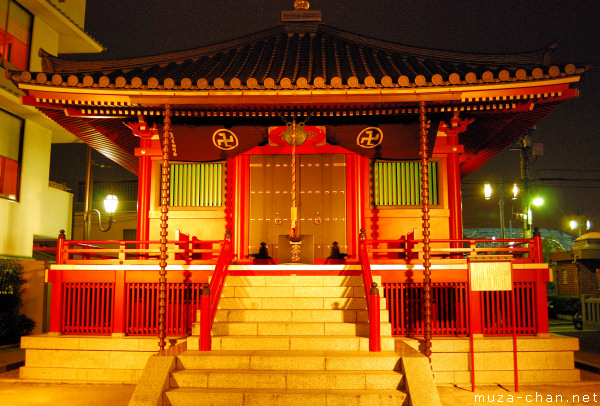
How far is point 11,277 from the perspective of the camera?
600 inches

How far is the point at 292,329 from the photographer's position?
935cm

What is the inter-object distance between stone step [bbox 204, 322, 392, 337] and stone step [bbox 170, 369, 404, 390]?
1.30 meters

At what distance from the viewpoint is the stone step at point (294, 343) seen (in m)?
8.77

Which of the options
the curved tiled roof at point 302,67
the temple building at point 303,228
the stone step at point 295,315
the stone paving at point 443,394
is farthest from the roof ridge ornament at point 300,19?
the stone paving at point 443,394

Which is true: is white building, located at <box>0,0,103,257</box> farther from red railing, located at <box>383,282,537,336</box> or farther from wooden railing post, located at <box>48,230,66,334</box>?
red railing, located at <box>383,282,537,336</box>

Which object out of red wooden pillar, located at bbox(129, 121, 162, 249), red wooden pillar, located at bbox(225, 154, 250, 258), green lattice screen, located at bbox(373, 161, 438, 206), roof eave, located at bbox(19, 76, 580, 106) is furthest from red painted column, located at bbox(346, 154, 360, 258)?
red wooden pillar, located at bbox(129, 121, 162, 249)

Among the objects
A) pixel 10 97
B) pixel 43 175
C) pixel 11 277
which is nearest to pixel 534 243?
pixel 11 277

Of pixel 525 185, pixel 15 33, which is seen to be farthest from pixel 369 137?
Answer: pixel 525 185

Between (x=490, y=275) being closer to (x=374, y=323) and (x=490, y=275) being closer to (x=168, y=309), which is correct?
(x=374, y=323)

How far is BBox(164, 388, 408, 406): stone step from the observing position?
7469 millimetres

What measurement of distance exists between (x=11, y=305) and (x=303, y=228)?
29.2 ft

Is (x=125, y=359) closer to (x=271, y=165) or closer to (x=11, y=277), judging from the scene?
(x=271, y=165)

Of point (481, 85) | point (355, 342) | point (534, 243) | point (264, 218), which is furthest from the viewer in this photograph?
point (264, 218)

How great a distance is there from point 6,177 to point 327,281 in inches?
521
